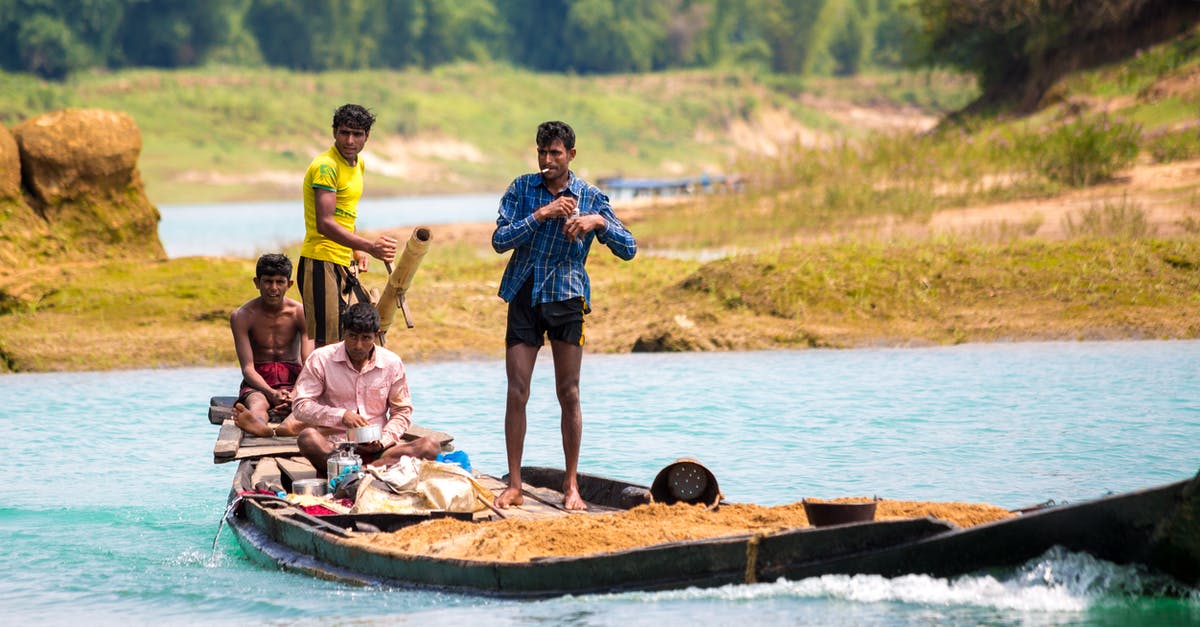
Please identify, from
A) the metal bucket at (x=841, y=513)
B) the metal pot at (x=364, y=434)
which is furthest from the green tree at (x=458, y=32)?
the metal bucket at (x=841, y=513)

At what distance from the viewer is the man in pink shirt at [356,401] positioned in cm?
843

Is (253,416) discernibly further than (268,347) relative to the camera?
No

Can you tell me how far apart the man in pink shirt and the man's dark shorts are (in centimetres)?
87

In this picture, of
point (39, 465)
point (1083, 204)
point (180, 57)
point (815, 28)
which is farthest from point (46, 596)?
point (815, 28)

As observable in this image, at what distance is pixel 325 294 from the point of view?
9.64 metres

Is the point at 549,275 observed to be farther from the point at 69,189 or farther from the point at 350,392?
the point at 69,189

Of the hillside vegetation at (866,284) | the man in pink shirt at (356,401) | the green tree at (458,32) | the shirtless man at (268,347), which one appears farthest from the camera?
the green tree at (458,32)

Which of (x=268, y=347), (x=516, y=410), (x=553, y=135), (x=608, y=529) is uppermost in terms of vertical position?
(x=553, y=135)

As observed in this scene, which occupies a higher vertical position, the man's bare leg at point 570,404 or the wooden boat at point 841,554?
the man's bare leg at point 570,404

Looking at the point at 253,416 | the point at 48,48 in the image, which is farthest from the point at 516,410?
the point at 48,48

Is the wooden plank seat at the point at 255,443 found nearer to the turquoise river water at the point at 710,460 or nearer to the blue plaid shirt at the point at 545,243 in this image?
the turquoise river water at the point at 710,460

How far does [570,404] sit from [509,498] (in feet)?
→ 1.84

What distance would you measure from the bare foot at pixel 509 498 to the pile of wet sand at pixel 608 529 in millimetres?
567

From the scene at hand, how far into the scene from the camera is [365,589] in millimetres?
6992
